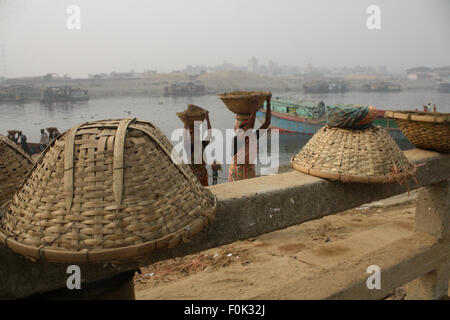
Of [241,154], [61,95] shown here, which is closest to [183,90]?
[61,95]

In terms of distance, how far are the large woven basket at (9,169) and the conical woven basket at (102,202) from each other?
1.20 feet

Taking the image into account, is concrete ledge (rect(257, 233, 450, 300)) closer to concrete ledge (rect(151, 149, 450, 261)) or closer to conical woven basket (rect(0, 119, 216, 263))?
concrete ledge (rect(151, 149, 450, 261))

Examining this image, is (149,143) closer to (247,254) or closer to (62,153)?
(62,153)

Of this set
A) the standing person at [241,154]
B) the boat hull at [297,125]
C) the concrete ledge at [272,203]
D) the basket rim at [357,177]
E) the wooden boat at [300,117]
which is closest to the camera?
the concrete ledge at [272,203]

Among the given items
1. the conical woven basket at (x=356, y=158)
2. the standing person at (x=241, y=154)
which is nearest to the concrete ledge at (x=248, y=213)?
the conical woven basket at (x=356, y=158)

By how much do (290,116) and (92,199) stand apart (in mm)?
26858

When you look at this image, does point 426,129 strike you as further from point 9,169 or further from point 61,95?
point 61,95

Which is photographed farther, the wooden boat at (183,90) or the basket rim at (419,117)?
the wooden boat at (183,90)

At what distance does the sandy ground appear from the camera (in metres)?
3.25

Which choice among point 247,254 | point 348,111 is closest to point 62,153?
point 348,111

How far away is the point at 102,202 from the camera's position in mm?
1208

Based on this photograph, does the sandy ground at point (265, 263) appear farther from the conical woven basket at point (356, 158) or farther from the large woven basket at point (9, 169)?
the large woven basket at point (9, 169)

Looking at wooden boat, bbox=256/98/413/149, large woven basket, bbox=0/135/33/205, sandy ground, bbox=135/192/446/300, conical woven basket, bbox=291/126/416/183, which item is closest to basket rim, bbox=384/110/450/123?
conical woven basket, bbox=291/126/416/183

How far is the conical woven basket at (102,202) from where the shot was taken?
1.17 metres
